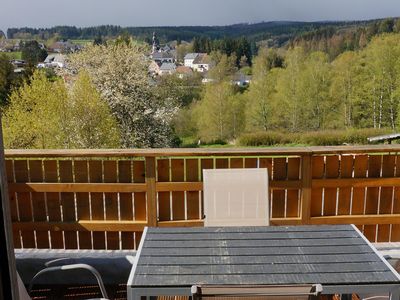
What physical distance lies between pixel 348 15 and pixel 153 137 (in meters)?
40.2

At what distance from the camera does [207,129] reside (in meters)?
38.3

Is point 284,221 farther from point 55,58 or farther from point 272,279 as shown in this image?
point 55,58

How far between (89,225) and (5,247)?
2.68 m

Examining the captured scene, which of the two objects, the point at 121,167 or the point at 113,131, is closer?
the point at 121,167

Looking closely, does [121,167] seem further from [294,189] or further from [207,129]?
[207,129]

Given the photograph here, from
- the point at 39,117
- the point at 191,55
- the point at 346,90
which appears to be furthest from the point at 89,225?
the point at 191,55

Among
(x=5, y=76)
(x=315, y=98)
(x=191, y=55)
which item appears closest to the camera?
(x=5, y=76)

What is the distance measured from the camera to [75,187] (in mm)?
3643

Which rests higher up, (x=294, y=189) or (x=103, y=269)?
(x=294, y=189)

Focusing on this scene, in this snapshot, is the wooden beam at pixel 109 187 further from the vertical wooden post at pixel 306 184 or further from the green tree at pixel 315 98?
the green tree at pixel 315 98

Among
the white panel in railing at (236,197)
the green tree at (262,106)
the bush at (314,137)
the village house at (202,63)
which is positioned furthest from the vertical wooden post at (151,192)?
the village house at (202,63)

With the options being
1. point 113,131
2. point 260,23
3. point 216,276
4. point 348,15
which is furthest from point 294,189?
point 260,23

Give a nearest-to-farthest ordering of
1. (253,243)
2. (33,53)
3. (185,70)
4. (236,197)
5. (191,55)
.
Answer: (253,243)
(236,197)
(33,53)
(185,70)
(191,55)

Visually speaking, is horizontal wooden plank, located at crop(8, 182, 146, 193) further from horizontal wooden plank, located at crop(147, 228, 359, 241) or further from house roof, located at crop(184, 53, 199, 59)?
house roof, located at crop(184, 53, 199, 59)
